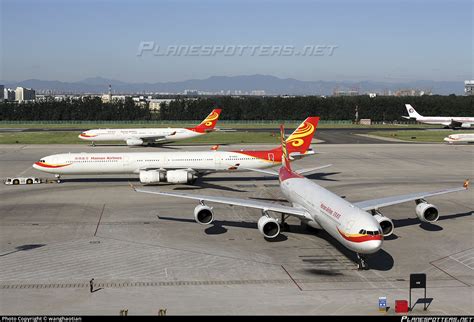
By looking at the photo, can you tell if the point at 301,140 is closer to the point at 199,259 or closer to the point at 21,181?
the point at 199,259

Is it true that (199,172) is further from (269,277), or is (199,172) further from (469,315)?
(469,315)

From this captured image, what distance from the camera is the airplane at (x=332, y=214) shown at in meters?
27.6

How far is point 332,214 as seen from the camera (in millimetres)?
30547

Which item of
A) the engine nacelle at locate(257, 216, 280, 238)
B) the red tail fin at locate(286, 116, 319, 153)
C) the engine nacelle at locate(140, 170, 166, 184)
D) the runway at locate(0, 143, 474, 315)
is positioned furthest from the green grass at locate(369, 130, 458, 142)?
the engine nacelle at locate(257, 216, 280, 238)

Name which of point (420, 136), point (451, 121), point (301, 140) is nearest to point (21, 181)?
point (301, 140)

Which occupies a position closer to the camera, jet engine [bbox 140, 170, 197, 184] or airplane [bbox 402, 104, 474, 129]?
jet engine [bbox 140, 170, 197, 184]

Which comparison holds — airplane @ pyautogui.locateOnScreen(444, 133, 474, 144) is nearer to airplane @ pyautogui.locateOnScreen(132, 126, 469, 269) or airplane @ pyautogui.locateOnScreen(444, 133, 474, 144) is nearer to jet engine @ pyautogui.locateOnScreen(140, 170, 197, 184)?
jet engine @ pyautogui.locateOnScreen(140, 170, 197, 184)

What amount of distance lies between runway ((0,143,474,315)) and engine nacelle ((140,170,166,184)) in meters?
1.25

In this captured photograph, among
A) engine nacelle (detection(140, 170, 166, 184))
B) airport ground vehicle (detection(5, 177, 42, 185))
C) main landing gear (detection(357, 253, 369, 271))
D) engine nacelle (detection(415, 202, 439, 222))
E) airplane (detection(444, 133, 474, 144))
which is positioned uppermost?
airplane (detection(444, 133, 474, 144))

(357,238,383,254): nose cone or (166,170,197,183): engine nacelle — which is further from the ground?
(357,238,383,254): nose cone

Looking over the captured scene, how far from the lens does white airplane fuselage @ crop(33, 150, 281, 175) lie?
57000mm

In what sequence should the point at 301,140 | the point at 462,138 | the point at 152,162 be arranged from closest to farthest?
1. the point at 152,162
2. the point at 301,140
3. the point at 462,138

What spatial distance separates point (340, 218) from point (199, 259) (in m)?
8.70

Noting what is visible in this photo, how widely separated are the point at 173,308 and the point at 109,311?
110 inches
